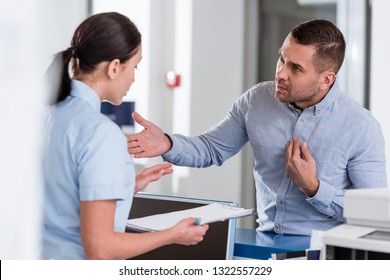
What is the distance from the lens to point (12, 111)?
1391 mm

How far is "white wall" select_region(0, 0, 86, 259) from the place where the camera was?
138 cm

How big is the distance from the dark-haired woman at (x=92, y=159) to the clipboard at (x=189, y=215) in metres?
0.26

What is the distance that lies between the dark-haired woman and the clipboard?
0.84ft

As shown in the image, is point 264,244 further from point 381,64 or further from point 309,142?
point 381,64

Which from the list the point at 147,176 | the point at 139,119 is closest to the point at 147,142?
the point at 139,119

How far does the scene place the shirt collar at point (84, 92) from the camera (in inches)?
57.9

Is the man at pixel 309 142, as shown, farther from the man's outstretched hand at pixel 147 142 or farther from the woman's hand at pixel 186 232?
the woman's hand at pixel 186 232

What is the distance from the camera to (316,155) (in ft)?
7.18

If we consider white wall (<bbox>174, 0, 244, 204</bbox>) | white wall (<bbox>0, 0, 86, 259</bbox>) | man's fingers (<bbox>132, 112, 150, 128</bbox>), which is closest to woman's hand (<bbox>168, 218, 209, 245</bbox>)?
white wall (<bbox>0, 0, 86, 259</bbox>)

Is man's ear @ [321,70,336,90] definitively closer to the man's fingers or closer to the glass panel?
the man's fingers
